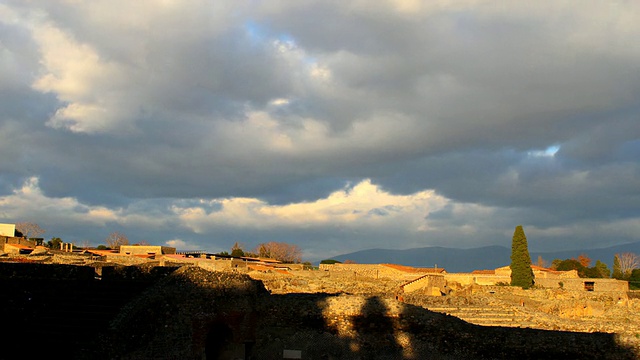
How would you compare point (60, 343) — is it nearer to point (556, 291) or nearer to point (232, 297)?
point (232, 297)

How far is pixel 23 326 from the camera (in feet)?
73.8

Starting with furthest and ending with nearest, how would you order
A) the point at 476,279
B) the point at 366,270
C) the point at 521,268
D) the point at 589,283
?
1. the point at 366,270
2. the point at 476,279
3. the point at 521,268
4. the point at 589,283

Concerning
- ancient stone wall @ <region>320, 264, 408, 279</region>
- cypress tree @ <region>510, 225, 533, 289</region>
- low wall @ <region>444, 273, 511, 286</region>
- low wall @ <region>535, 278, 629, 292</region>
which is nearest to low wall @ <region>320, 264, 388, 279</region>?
ancient stone wall @ <region>320, 264, 408, 279</region>

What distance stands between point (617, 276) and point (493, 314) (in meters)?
60.4

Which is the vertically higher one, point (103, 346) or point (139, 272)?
point (139, 272)

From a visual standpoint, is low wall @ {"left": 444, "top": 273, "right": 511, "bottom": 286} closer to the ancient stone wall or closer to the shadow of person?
the ancient stone wall

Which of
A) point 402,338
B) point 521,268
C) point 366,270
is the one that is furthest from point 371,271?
point 402,338

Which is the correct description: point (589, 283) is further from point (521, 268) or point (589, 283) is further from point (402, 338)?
point (402, 338)

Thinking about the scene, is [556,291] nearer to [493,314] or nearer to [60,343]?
[493,314]

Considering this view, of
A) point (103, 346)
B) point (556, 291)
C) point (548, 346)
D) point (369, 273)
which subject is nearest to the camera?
point (103, 346)

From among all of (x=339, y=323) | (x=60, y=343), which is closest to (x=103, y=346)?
(x=60, y=343)

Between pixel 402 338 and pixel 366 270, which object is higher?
pixel 366 270

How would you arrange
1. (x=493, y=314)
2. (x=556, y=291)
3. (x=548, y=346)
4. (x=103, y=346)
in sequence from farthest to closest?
(x=556, y=291) < (x=493, y=314) < (x=548, y=346) < (x=103, y=346)

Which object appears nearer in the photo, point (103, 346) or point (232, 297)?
point (103, 346)
